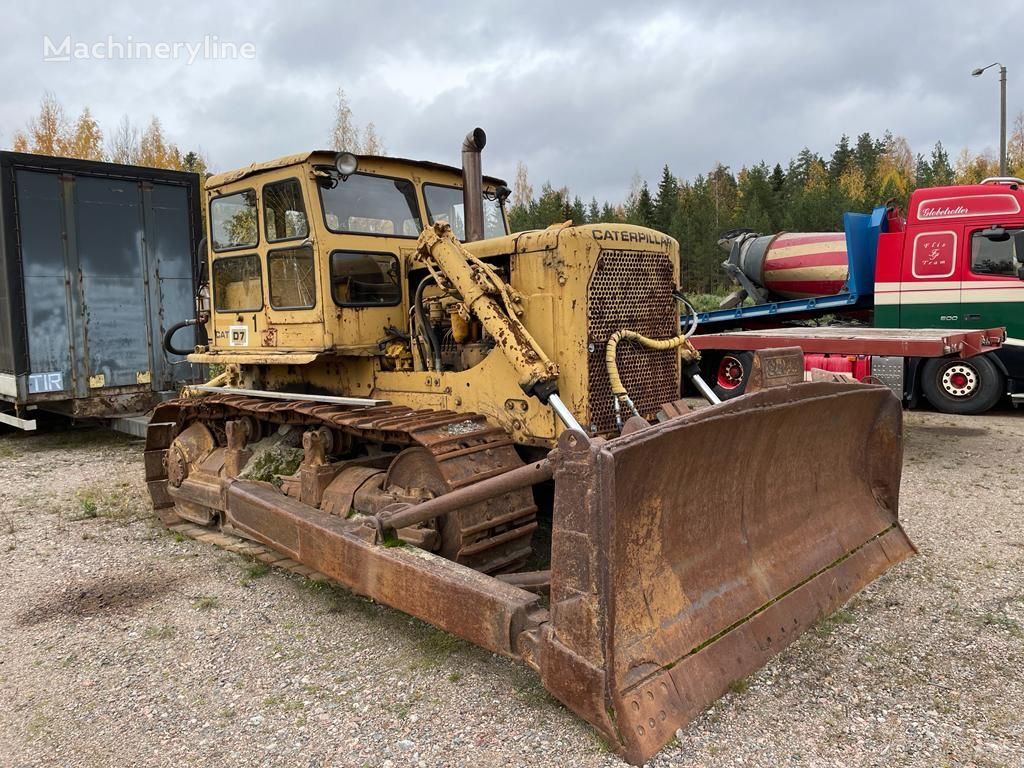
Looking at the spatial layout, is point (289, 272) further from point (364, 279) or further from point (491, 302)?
point (491, 302)

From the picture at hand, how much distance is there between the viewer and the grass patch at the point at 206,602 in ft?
13.8

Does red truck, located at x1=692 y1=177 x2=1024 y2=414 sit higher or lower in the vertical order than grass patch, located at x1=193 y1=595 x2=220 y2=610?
higher

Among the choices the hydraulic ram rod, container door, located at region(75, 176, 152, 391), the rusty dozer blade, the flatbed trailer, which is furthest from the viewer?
container door, located at region(75, 176, 152, 391)

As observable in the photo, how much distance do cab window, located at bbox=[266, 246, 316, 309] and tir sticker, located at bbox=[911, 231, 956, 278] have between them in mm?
9485

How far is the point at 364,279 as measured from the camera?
5.06 metres

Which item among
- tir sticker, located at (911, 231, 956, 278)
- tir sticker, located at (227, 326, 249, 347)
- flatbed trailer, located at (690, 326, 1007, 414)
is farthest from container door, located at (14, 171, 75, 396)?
tir sticker, located at (911, 231, 956, 278)

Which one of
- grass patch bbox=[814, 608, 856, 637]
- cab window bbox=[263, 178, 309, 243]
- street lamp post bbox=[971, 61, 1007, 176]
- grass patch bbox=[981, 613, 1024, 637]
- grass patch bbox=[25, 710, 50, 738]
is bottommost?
grass patch bbox=[25, 710, 50, 738]

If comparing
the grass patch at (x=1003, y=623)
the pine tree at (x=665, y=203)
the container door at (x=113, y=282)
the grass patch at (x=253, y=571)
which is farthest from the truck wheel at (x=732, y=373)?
the pine tree at (x=665, y=203)

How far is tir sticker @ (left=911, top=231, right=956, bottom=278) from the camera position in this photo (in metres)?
10.8

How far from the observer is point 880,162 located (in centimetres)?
6544

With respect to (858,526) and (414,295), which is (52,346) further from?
(858,526)

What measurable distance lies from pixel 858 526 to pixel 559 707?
86.1 inches

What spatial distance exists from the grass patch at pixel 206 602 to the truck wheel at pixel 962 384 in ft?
32.4

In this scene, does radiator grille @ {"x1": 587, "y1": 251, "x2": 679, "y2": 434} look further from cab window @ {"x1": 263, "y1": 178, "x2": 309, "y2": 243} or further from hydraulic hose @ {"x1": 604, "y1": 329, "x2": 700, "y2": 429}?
cab window @ {"x1": 263, "y1": 178, "x2": 309, "y2": 243}
